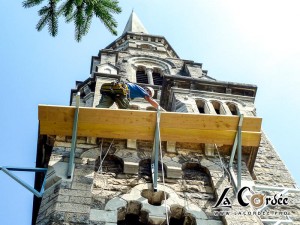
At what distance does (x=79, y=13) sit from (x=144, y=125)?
3.14 metres

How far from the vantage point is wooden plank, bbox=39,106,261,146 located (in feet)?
29.2

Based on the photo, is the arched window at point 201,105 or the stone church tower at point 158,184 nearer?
the stone church tower at point 158,184

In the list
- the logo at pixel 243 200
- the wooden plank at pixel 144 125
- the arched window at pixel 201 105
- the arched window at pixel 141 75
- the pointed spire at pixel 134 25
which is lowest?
the logo at pixel 243 200

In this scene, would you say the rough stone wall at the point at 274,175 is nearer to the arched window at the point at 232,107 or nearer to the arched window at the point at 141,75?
the arched window at the point at 232,107

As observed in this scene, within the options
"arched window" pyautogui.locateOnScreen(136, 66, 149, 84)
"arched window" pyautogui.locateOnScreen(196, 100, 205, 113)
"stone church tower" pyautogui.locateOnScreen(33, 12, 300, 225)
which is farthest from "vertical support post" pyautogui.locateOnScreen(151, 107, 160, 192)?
"arched window" pyautogui.locateOnScreen(136, 66, 149, 84)

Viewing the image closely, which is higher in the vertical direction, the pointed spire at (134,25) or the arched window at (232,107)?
the pointed spire at (134,25)

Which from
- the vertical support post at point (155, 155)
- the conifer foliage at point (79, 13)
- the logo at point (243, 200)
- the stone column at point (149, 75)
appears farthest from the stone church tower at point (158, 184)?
the stone column at point (149, 75)

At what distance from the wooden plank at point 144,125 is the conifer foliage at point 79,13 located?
7.77 feet

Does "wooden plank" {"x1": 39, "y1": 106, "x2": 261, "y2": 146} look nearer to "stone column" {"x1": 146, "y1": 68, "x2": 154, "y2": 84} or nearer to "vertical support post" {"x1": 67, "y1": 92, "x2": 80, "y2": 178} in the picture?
"vertical support post" {"x1": 67, "y1": 92, "x2": 80, "y2": 178}

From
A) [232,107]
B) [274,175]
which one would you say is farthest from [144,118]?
[232,107]

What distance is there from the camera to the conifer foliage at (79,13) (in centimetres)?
633

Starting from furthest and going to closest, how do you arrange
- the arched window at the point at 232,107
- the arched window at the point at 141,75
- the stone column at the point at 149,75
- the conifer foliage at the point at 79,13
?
the arched window at the point at 141,75, the stone column at the point at 149,75, the arched window at the point at 232,107, the conifer foliage at the point at 79,13

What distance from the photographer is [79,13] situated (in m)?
6.50

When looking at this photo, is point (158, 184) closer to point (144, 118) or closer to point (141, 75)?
point (144, 118)
